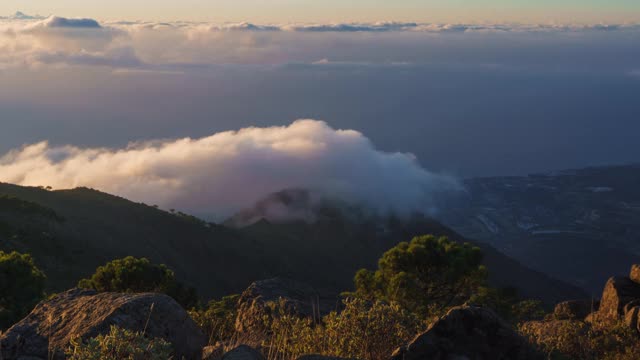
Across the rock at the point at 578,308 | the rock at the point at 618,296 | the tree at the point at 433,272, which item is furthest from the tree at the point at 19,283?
the rock at the point at 618,296

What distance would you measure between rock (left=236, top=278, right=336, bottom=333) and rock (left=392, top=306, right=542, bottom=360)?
937cm

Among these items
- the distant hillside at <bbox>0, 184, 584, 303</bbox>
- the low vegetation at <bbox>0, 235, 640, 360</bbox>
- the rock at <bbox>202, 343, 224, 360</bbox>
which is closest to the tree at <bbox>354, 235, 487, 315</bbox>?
the low vegetation at <bbox>0, 235, 640, 360</bbox>

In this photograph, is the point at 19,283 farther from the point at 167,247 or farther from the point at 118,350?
the point at 167,247

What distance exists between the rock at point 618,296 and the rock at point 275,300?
32.5 ft

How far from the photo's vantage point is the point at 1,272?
29656 millimetres

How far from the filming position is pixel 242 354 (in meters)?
8.66

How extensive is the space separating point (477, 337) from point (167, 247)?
304ft

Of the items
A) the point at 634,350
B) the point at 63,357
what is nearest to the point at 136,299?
the point at 63,357

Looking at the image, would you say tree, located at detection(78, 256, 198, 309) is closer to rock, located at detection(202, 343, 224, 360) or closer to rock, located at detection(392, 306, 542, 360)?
rock, located at detection(202, 343, 224, 360)

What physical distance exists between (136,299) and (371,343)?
3628 mm

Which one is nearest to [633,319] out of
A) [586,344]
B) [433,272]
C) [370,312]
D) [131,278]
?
[586,344]

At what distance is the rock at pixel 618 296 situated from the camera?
2244cm

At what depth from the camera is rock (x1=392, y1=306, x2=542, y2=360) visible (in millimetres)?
9391

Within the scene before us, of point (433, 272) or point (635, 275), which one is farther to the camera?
point (433, 272)
